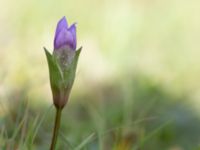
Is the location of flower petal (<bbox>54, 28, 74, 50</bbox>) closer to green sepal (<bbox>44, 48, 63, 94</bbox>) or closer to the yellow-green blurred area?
green sepal (<bbox>44, 48, 63, 94</bbox>)

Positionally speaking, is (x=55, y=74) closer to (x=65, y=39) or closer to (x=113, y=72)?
(x=65, y=39)

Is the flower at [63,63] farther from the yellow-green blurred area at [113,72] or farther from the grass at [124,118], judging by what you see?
the grass at [124,118]

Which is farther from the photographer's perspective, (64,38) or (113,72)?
(113,72)

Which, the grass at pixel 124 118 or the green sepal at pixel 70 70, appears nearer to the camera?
the green sepal at pixel 70 70

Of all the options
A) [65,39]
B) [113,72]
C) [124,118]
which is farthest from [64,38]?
[113,72]

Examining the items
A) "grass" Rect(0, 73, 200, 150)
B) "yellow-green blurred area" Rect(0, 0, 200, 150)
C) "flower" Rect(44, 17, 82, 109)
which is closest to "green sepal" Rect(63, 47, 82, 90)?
"flower" Rect(44, 17, 82, 109)

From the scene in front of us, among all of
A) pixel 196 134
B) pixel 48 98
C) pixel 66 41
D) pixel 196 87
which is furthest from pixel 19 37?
pixel 66 41

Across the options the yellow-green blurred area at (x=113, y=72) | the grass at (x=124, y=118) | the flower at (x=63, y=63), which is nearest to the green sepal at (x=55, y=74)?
the flower at (x=63, y=63)
